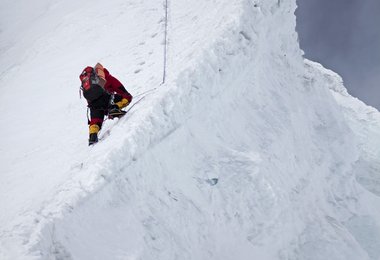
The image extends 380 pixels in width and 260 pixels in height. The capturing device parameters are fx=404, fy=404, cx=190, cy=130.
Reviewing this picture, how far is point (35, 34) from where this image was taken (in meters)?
14.6

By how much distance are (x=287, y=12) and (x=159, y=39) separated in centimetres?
420

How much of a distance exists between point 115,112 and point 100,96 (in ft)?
1.21

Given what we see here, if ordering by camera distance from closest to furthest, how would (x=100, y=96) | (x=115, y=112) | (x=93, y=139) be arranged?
1. (x=93, y=139)
2. (x=100, y=96)
3. (x=115, y=112)

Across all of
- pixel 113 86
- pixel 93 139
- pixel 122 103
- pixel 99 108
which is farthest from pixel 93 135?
pixel 113 86

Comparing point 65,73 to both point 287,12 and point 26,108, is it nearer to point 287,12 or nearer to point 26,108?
point 26,108

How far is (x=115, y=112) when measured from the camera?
6.86 m

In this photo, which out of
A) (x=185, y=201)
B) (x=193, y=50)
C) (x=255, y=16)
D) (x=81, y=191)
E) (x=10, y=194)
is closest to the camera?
(x=81, y=191)

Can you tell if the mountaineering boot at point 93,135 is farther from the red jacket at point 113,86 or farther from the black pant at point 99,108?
Answer: the red jacket at point 113,86

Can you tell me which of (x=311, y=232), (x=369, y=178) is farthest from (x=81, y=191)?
(x=369, y=178)

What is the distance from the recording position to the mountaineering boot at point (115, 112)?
684 centimetres

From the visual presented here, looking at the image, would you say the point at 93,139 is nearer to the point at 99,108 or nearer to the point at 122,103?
the point at 99,108

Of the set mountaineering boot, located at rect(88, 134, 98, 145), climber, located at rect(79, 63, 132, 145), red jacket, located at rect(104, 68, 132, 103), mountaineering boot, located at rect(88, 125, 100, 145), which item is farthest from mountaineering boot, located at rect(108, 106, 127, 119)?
mountaineering boot, located at rect(88, 134, 98, 145)

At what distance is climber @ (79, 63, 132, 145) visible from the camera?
6.61m

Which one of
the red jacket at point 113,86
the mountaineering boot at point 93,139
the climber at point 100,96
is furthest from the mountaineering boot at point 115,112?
the mountaineering boot at point 93,139
